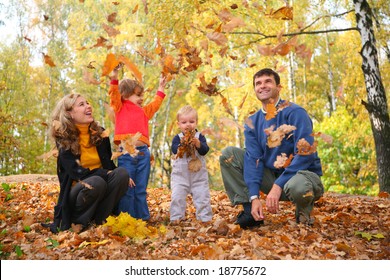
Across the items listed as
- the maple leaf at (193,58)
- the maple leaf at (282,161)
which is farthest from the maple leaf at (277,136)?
the maple leaf at (193,58)

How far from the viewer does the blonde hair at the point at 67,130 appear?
12.7 ft

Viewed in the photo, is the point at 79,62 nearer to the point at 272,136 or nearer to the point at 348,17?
the point at 348,17

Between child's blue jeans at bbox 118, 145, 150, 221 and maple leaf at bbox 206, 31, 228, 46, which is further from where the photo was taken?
child's blue jeans at bbox 118, 145, 150, 221

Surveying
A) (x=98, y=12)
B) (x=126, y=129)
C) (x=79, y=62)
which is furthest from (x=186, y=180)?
(x=98, y=12)

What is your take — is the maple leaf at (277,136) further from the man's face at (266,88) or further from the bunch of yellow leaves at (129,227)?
the bunch of yellow leaves at (129,227)

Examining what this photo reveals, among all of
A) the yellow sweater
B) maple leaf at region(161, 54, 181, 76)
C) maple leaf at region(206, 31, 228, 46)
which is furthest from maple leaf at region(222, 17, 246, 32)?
the yellow sweater

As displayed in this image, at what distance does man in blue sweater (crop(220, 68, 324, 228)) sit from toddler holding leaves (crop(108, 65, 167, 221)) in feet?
2.71

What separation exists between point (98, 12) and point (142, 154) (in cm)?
1492

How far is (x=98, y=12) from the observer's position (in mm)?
17859

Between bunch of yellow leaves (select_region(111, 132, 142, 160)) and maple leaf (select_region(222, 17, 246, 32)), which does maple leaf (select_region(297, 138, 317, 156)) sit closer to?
maple leaf (select_region(222, 17, 246, 32))

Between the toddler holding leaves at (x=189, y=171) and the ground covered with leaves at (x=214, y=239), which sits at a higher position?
the toddler holding leaves at (x=189, y=171)

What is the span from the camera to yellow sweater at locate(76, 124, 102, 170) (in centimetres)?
395

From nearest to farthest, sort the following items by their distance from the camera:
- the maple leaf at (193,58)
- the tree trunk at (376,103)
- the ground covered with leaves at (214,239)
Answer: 1. the ground covered with leaves at (214,239)
2. the maple leaf at (193,58)
3. the tree trunk at (376,103)

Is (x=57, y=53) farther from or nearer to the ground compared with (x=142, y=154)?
farther from the ground
